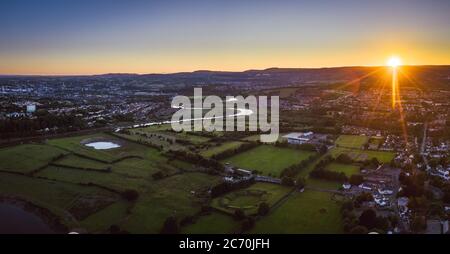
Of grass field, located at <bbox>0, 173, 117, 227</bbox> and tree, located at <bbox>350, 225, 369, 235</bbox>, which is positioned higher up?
tree, located at <bbox>350, 225, 369, 235</bbox>

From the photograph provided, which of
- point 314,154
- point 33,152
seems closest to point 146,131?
point 33,152

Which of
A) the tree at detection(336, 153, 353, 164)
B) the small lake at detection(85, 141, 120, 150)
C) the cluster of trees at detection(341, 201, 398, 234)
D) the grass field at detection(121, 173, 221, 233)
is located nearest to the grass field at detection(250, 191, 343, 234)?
the cluster of trees at detection(341, 201, 398, 234)

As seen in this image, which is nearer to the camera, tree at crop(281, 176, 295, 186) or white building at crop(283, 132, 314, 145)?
tree at crop(281, 176, 295, 186)

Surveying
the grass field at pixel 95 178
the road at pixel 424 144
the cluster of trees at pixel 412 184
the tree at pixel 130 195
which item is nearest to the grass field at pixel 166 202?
the tree at pixel 130 195

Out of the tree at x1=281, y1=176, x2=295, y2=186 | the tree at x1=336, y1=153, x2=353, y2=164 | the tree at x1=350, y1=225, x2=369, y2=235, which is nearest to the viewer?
the tree at x1=350, y1=225, x2=369, y2=235

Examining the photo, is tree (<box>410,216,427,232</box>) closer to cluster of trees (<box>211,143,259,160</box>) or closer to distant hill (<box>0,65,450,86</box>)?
cluster of trees (<box>211,143,259,160</box>)
